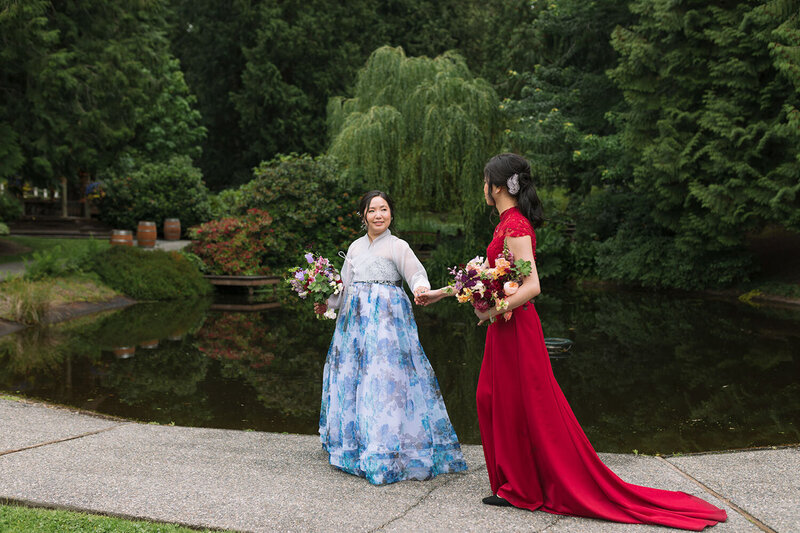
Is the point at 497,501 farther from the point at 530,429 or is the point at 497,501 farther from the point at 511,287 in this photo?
the point at 511,287

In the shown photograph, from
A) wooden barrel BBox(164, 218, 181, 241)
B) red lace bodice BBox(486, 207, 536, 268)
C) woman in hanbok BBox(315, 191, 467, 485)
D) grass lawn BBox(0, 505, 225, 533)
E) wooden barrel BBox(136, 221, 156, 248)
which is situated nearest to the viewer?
grass lawn BBox(0, 505, 225, 533)

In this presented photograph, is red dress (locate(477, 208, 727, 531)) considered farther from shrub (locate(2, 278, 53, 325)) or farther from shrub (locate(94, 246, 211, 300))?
shrub (locate(94, 246, 211, 300))

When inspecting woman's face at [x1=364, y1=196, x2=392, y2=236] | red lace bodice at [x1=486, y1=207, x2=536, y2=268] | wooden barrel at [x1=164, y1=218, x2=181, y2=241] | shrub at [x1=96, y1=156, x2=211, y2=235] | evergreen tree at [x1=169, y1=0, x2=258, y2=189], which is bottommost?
red lace bodice at [x1=486, y1=207, x2=536, y2=268]

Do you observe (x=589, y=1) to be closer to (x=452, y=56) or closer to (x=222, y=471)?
(x=452, y=56)

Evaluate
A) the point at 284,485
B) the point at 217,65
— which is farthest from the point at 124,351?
the point at 217,65

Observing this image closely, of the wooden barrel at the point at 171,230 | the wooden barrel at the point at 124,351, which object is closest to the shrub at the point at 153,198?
the wooden barrel at the point at 171,230

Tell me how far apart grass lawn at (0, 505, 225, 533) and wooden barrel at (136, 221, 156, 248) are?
17213 mm

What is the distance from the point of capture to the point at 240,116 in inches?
1539

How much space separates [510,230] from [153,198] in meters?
22.0

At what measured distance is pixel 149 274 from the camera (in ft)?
52.8

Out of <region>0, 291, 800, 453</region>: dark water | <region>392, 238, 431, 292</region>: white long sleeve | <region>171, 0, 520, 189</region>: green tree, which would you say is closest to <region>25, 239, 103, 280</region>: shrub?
<region>0, 291, 800, 453</region>: dark water

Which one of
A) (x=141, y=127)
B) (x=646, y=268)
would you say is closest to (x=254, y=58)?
(x=141, y=127)

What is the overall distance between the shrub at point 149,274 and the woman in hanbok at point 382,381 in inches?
468

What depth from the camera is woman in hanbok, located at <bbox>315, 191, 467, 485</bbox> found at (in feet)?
15.1
